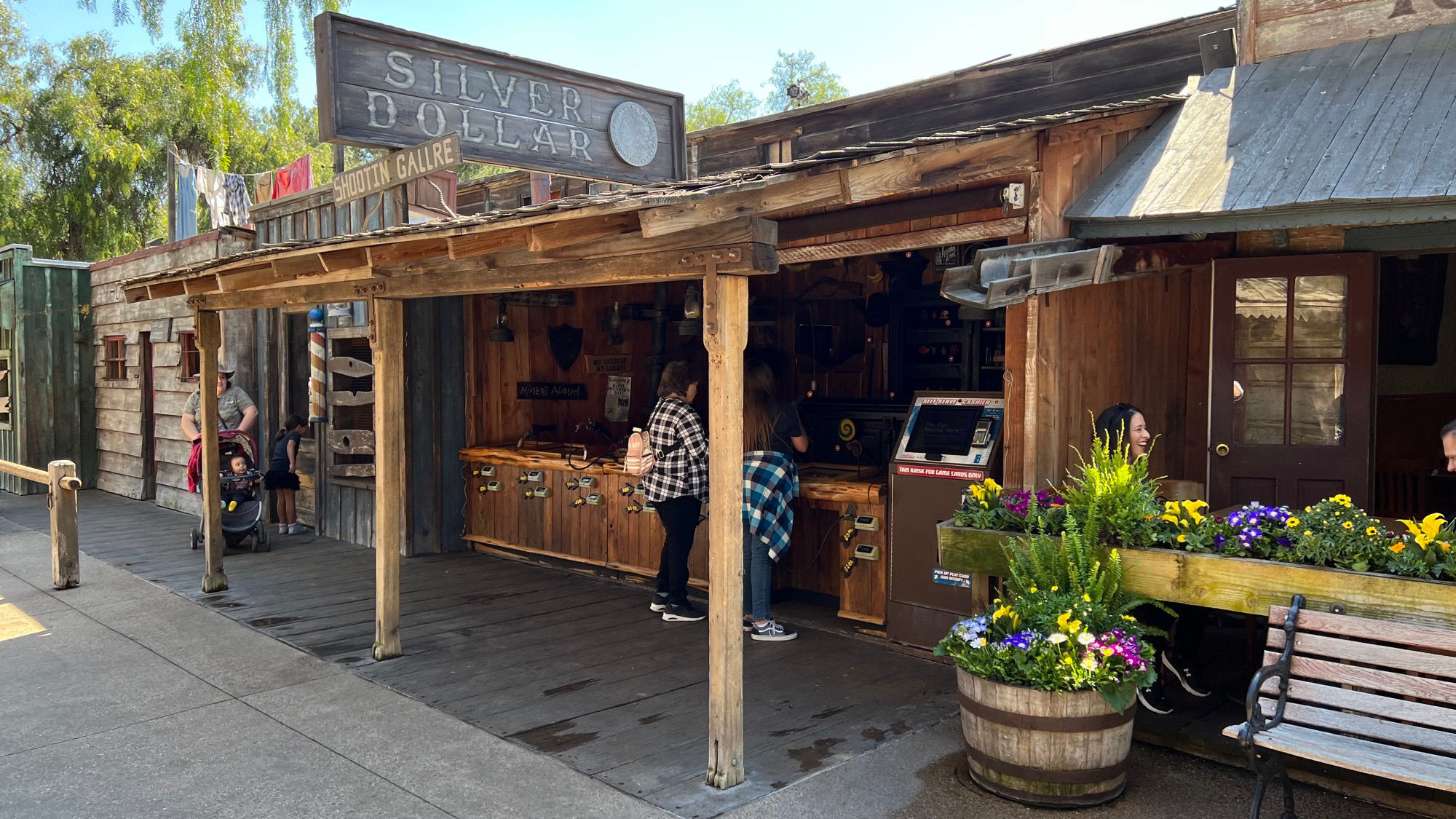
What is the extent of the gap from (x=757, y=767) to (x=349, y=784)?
178 cm

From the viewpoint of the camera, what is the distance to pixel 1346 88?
5172 mm

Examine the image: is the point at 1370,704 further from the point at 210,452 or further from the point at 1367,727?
the point at 210,452

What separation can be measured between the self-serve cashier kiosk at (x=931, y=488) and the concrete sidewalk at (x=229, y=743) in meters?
2.46

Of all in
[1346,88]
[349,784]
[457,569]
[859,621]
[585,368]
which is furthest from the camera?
[585,368]

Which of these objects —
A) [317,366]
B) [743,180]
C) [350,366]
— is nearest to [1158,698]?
[743,180]

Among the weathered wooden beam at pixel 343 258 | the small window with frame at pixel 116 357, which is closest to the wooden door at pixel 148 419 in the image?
the small window with frame at pixel 116 357

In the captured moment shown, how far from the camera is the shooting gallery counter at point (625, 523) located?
6.51m

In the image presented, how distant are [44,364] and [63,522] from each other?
26.9 ft

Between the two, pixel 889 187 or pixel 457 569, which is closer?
pixel 889 187

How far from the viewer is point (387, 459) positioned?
20.6 feet

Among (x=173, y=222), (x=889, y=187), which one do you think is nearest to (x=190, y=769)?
(x=889, y=187)

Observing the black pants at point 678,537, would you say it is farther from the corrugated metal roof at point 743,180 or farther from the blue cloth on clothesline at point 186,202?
the blue cloth on clothesline at point 186,202

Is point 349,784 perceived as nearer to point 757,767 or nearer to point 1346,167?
point 757,767

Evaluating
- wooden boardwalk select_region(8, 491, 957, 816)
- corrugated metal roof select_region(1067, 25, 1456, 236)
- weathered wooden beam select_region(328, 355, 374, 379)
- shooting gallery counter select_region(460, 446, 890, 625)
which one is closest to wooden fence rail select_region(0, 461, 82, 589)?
wooden boardwalk select_region(8, 491, 957, 816)
